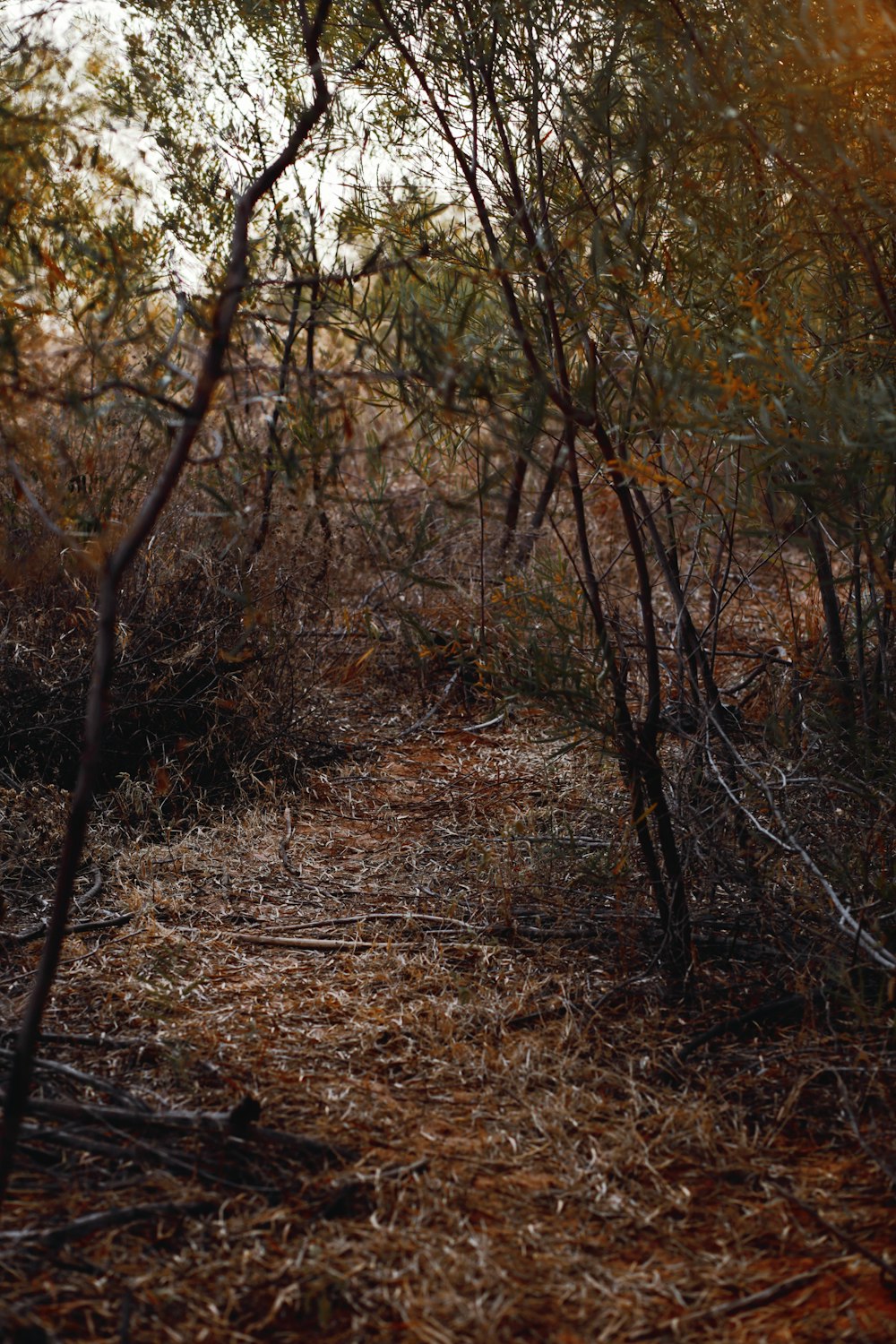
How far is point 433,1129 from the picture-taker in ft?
6.60

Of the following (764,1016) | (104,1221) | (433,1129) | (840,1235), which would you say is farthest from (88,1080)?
(764,1016)

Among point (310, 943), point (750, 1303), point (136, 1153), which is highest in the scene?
point (310, 943)

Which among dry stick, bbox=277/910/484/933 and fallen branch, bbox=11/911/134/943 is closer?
fallen branch, bbox=11/911/134/943

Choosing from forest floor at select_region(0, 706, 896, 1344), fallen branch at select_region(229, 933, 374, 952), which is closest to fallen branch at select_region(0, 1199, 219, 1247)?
forest floor at select_region(0, 706, 896, 1344)

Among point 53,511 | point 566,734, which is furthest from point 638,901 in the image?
point 53,511

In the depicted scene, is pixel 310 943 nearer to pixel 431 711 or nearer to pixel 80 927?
pixel 80 927

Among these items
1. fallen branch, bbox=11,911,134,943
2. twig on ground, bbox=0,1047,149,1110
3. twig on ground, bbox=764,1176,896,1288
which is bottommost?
twig on ground, bbox=764,1176,896,1288

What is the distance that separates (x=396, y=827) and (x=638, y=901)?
1002 mm

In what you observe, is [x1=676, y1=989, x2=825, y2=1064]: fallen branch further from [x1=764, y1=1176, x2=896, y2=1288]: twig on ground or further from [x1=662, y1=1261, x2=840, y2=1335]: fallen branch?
[x1=662, y1=1261, x2=840, y2=1335]: fallen branch

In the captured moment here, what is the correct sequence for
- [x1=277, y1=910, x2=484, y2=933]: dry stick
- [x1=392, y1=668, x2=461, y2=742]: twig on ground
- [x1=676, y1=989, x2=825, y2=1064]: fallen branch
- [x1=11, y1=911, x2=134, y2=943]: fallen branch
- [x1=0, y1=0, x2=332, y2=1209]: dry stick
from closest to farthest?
1. [x1=0, y1=0, x2=332, y2=1209]: dry stick
2. [x1=676, y1=989, x2=825, y2=1064]: fallen branch
3. [x1=11, y1=911, x2=134, y2=943]: fallen branch
4. [x1=277, y1=910, x2=484, y2=933]: dry stick
5. [x1=392, y1=668, x2=461, y2=742]: twig on ground

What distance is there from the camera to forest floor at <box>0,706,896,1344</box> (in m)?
1.60

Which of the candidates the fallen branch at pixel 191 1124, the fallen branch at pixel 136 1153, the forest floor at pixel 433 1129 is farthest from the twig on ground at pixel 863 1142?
the fallen branch at pixel 136 1153

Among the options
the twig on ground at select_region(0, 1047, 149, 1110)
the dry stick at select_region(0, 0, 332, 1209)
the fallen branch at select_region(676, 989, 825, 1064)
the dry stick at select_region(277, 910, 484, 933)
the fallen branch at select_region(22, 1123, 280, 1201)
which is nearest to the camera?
the dry stick at select_region(0, 0, 332, 1209)

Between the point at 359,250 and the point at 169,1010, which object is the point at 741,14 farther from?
the point at 169,1010
